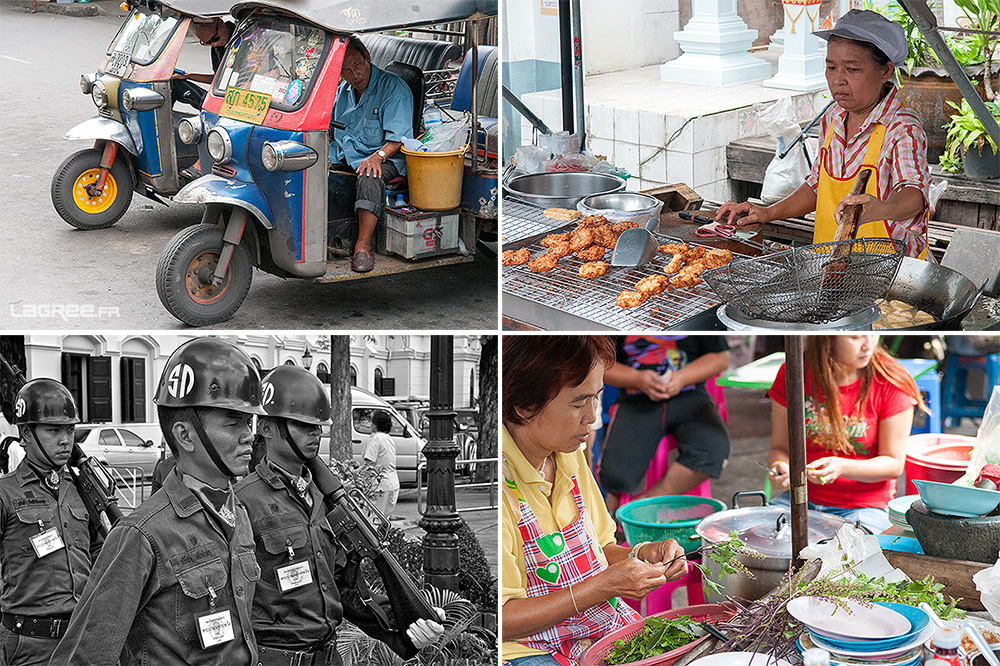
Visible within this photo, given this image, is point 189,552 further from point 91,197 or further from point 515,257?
point 91,197

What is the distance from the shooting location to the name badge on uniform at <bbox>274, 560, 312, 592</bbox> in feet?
8.33

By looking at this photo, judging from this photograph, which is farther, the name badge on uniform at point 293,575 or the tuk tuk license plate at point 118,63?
the tuk tuk license plate at point 118,63

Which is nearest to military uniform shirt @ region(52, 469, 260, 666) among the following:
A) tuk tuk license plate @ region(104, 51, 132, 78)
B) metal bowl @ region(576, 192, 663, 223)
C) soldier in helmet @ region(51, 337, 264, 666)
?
soldier in helmet @ region(51, 337, 264, 666)

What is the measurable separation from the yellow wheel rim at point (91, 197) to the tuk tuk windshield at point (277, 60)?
160 centimetres

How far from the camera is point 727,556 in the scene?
2467 millimetres

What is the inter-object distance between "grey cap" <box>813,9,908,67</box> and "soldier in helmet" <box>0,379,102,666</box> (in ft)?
7.89

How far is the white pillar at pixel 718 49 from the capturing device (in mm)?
7430

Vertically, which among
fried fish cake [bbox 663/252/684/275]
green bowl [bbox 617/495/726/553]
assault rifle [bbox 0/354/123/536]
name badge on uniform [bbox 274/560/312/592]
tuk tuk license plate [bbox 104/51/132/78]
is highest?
tuk tuk license plate [bbox 104/51/132/78]

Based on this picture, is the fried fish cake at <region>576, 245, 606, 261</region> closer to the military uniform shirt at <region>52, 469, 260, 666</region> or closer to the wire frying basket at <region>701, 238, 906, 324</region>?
the wire frying basket at <region>701, 238, 906, 324</region>

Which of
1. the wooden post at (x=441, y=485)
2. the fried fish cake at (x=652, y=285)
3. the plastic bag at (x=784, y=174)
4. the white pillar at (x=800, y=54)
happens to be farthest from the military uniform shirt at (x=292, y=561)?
the white pillar at (x=800, y=54)

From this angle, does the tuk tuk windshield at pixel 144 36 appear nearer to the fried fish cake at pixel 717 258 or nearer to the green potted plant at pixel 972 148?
the fried fish cake at pixel 717 258

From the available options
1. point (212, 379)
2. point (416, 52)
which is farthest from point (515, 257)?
point (416, 52)

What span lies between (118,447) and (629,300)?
1.46m

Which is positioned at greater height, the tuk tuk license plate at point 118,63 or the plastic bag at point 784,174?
the tuk tuk license plate at point 118,63
